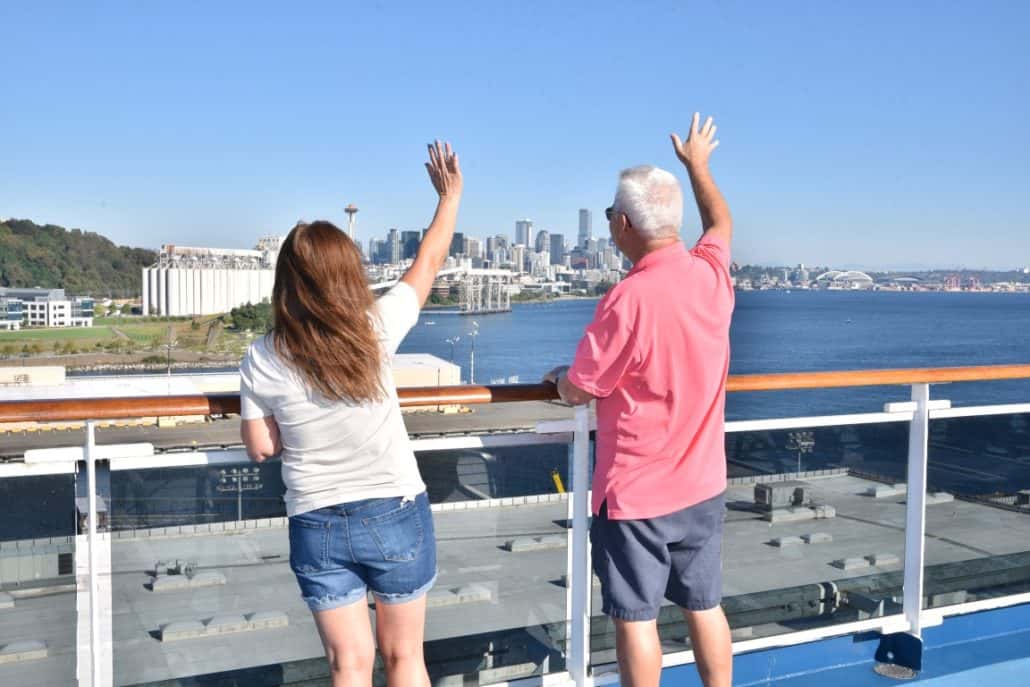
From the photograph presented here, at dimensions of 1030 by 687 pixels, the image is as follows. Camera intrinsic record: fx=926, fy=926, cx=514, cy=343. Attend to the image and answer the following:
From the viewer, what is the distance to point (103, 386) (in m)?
46.1

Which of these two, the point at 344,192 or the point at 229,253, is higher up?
the point at 344,192

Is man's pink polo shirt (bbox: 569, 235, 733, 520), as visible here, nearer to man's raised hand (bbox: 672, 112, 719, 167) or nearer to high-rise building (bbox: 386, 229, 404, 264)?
man's raised hand (bbox: 672, 112, 719, 167)

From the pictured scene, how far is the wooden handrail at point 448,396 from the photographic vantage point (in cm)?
188

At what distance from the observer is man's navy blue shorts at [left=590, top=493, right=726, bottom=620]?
1855 millimetres

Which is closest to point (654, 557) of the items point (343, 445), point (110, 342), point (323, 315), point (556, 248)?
point (343, 445)

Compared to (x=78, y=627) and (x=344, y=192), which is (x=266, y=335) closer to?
(x=78, y=627)

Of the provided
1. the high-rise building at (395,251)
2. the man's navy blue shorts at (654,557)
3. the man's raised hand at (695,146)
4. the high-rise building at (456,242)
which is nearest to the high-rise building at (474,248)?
the high-rise building at (456,242)

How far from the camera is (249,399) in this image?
5.38 feet

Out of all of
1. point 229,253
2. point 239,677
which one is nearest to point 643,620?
point 239,677

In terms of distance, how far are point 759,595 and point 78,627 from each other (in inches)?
72.3

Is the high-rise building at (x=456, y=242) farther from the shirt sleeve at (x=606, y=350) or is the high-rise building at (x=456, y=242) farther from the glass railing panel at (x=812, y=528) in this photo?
the glass railing panel at (x=812, y=528)

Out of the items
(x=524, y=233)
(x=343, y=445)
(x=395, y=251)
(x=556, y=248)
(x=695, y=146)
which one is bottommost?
(x=343, y=445)

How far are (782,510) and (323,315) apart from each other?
1.80 m

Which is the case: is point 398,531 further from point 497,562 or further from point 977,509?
point 977,509
